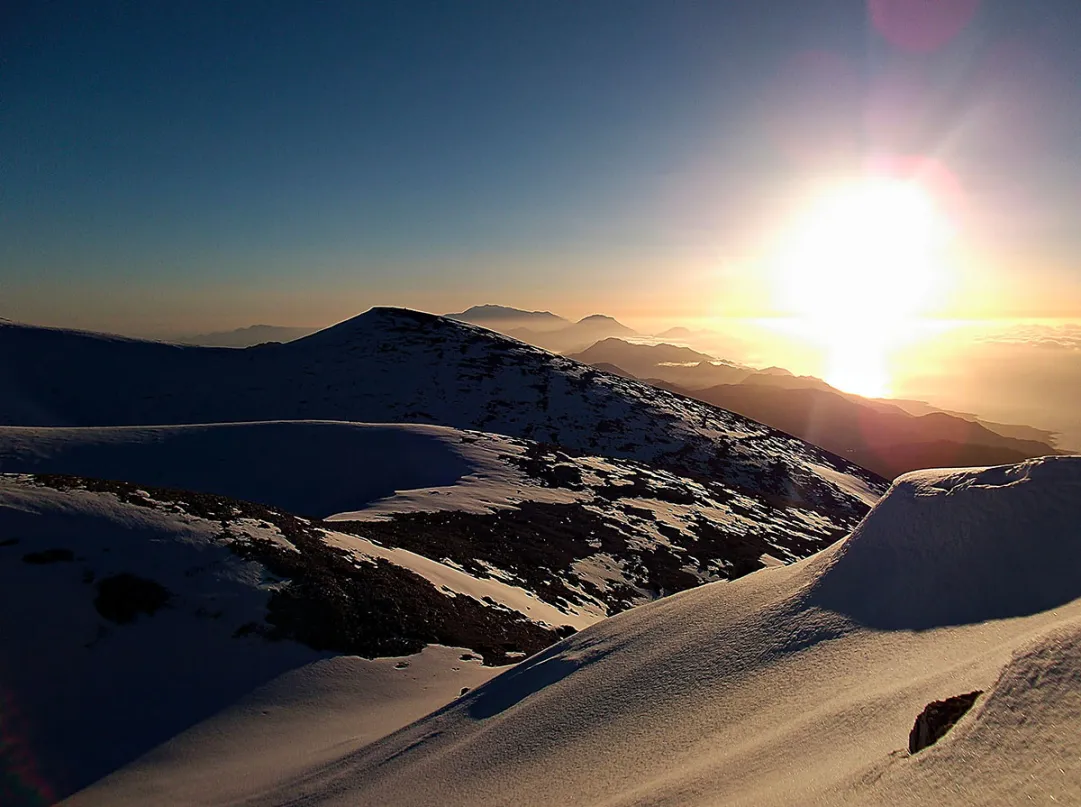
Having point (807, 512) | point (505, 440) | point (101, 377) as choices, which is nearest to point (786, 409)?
point (807, 512)

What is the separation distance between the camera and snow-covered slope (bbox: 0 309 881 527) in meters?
59.6

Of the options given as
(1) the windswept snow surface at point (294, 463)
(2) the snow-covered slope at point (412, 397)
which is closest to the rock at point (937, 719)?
(1) the windswept snow surface at point (294, 463)

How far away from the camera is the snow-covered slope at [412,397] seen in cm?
5959

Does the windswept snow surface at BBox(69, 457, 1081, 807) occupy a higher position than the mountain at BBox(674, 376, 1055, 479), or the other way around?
Result: the windswept snow surface at BBox(69, 457, 1081, 807)

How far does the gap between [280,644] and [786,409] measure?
199676 mm

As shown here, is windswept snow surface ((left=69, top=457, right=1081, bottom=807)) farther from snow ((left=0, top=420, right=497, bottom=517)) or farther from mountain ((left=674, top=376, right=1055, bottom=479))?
mountain ((left=674, top=376, right=1055, bottom=479))

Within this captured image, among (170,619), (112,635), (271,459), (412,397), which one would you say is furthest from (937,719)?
(412,397)

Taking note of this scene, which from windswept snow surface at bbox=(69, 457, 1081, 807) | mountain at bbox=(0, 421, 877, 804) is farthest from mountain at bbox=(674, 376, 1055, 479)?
windswept snow surface at bbox=(69, 457, 1081, 807)

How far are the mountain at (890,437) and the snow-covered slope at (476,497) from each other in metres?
95.7

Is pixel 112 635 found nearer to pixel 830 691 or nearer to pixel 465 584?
pixel 465 584

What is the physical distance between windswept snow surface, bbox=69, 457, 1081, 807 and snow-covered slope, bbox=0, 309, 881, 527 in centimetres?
4453

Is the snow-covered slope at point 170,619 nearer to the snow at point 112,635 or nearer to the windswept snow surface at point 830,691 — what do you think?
the snow at point 112,635

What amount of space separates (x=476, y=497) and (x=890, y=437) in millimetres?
158835

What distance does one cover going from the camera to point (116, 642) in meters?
12.3
